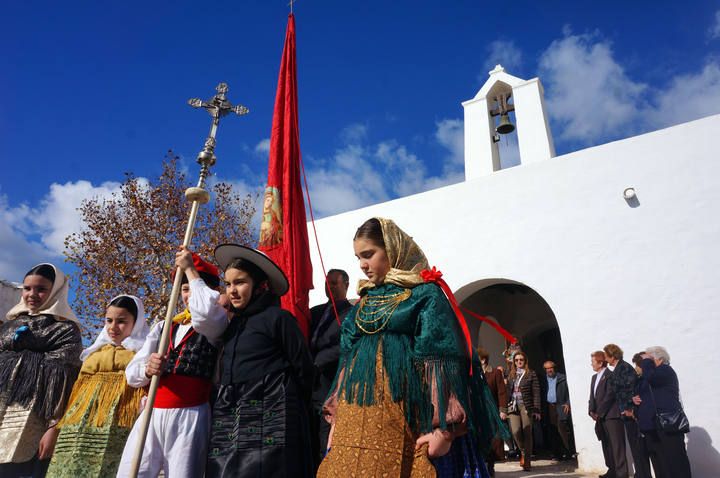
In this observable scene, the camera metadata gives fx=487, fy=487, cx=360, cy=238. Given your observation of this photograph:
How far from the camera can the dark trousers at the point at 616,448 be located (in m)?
5.64

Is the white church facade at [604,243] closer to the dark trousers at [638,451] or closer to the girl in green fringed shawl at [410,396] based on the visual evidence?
the dark trousers at [638,451]

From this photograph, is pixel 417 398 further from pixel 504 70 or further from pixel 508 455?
pixel 504 70

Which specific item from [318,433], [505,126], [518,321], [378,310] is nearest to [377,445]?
[378,310]

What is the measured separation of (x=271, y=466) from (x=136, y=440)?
2.43ft

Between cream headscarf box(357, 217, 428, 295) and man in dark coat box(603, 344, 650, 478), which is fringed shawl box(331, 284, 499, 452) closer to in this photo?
cream headscarf box(357, 217, 428, 295)

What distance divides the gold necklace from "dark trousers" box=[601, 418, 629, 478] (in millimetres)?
4998

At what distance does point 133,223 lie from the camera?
13.6 m

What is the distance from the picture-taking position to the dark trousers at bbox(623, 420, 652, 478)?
5527mm

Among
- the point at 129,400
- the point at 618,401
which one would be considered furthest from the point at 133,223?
the point at 618,401

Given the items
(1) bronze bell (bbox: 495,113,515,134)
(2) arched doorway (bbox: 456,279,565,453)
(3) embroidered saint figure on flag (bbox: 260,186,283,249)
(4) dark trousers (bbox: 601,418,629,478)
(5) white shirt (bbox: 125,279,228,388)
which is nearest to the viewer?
(5) white shirt (bbox: 125,279,228,388)

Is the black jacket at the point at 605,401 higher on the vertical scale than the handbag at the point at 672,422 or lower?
higher

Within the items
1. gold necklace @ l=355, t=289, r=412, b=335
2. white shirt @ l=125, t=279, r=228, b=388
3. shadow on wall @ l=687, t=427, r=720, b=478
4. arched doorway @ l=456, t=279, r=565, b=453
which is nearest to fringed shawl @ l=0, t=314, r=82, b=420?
white shirt @ l=125, t=279, r=228, b=388

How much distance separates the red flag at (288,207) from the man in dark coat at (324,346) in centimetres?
11

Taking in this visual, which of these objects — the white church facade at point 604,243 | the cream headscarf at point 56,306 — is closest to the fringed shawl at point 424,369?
the cream headscarf at point 56,306
